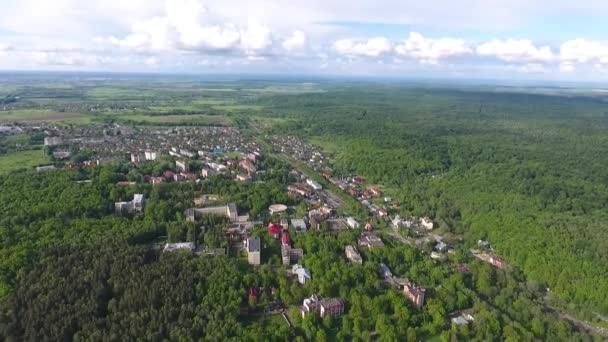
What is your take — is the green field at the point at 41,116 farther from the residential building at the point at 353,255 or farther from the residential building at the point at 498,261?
the residential building at the point at 498,261

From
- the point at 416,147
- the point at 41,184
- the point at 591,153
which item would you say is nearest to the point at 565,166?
the point at 591,153

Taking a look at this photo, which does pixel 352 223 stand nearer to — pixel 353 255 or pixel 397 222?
pixel 397 222

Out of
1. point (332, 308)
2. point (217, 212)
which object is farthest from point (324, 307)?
point (217, 212)

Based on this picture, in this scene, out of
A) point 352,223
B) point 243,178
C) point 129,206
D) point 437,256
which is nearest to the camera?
point 437,256

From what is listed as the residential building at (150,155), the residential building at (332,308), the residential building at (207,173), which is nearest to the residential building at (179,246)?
the residential building at (332,308)

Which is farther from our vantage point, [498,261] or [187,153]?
[187,153]

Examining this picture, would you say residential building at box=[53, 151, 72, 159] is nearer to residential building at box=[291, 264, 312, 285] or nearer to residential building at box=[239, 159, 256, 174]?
residential building at box=[239, 159, 256, 174]

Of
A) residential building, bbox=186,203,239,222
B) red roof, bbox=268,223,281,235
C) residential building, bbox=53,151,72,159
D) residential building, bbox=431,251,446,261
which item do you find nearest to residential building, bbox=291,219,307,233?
red roof, bbox=268,223,281,235
